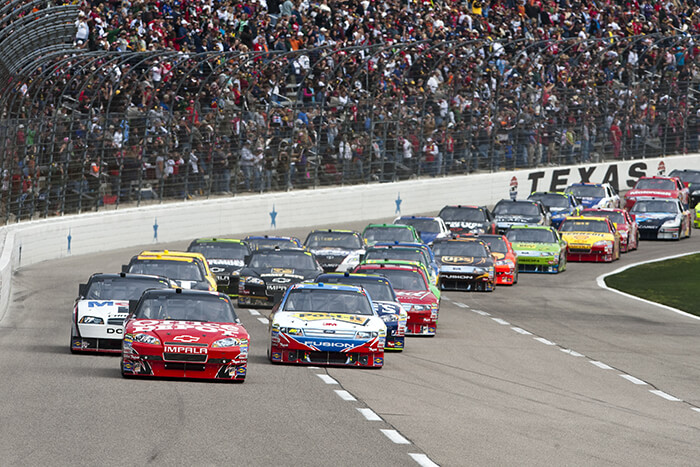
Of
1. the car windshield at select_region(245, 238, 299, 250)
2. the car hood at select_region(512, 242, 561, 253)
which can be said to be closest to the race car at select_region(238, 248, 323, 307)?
the car windshield at select_region(245, 238, 299, 250)

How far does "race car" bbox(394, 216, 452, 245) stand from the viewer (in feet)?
123

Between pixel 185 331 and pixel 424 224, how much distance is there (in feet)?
71.1

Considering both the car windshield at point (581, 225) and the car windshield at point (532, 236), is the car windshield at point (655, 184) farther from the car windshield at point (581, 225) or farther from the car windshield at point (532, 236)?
the car windshield at point (532, 236)

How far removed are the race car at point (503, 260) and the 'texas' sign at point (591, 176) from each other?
1769 centimetres

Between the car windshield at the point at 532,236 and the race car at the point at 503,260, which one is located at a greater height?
the car windshield at the point at 532,236

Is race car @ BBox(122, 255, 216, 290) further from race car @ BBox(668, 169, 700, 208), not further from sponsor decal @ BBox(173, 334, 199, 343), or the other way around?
race car @ BBox(668, 169, 700, 208)

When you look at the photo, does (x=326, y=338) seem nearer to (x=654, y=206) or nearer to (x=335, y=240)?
(x=335, y=240)

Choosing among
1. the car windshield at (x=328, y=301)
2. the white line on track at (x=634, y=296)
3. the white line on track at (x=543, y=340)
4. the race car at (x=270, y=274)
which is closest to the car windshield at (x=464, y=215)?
the white line on track at (x=634, y=296)

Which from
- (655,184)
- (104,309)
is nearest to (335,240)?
(104,309)

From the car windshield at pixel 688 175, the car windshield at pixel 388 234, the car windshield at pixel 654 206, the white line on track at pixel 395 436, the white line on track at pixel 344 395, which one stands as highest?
the car windshield at pixel 688 175

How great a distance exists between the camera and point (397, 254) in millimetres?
29469

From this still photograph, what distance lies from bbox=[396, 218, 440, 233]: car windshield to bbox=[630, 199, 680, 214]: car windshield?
10.1m

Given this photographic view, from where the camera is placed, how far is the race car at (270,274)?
27.2 meters

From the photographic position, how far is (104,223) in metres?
39.1
